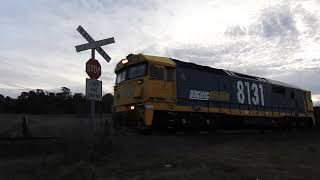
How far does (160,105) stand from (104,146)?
7735 millimetres

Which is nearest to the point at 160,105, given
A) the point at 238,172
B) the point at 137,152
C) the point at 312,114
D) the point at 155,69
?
the point at 155,69

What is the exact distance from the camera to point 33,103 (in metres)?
78.0

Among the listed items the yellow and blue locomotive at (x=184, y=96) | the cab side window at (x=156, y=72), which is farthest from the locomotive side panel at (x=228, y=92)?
the cab side window at (x=156, y=72)

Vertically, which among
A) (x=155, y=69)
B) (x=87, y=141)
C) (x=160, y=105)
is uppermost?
(x=155, y=69)

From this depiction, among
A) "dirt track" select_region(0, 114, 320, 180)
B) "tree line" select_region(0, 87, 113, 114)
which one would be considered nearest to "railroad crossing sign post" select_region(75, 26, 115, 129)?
"dirt track" select_region(0, 114, 320, 180)

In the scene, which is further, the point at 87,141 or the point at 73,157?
the point at 87,141

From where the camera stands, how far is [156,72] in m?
20.5

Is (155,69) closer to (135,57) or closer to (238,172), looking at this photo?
(135,57)

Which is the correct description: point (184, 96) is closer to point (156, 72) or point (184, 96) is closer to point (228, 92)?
point (156, 72)

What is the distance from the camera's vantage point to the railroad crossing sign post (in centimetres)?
1380

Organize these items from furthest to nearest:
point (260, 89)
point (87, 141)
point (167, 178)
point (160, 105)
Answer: point (260, 89), point (160, 105), point (87, 141), point (167, 178)

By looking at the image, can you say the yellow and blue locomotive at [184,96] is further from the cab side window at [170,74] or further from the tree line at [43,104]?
the tree line at [43,104]

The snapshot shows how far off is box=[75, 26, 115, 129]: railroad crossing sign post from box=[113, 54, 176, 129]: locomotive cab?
5.58 meters

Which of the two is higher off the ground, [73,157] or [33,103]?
[33,103]
